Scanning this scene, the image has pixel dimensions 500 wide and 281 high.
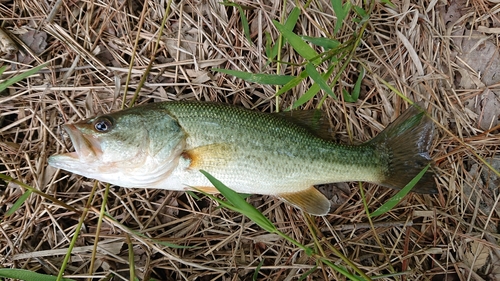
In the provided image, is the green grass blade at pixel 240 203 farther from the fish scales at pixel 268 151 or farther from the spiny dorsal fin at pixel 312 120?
the spiny dorsal fin at pixel 312 120

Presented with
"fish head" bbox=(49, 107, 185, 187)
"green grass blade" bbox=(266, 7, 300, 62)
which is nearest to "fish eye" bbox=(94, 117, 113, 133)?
"fish head" bbox=(49, 107, 185, 187)

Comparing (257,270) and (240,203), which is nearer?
(240,203)

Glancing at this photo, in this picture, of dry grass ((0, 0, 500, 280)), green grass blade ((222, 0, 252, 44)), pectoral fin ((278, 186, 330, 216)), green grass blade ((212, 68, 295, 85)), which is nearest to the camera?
green grass blade ((212, 68, 295, 85))

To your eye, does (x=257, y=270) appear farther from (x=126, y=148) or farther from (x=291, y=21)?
(x=291, y=21)

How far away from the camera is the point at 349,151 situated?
118 inches

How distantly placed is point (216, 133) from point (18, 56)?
207 cm

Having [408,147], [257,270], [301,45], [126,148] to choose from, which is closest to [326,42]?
[301,45]

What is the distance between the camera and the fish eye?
2674 mm

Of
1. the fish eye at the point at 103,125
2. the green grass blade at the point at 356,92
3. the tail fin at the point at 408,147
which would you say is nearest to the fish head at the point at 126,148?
the fish eye at the point at 103,125

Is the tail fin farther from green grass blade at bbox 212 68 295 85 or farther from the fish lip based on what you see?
the fish lip

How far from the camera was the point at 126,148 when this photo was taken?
266 cm

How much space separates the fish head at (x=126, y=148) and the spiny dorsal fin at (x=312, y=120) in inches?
37.4

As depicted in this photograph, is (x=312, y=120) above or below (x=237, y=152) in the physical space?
above

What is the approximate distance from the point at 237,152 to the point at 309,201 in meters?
0.75
